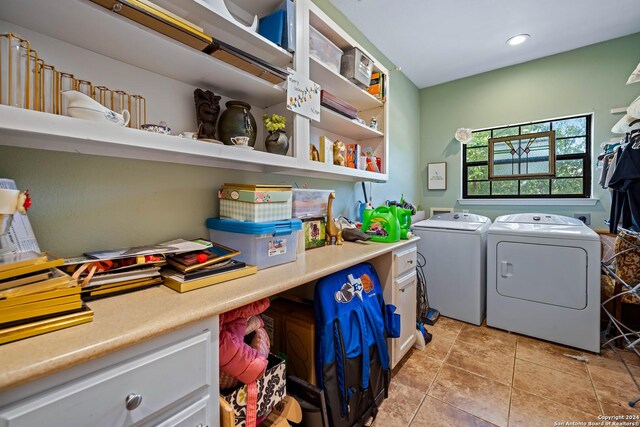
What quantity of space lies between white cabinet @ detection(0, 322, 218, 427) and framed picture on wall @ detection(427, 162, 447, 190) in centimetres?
337

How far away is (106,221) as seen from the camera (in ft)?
3.25

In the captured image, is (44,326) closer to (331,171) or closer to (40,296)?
(40,296)

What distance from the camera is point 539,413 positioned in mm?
1455

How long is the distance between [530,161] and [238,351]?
355 centimetres

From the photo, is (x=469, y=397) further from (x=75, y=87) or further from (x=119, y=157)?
(x=75, y=87)

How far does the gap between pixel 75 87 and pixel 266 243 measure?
856mm

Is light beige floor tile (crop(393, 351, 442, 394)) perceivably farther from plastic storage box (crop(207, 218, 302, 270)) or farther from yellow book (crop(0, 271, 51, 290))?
yellow book (crop(0, 271, 51, 290))

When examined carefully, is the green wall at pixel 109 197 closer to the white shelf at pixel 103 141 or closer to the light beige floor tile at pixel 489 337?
the white shelf at pixel 103 141

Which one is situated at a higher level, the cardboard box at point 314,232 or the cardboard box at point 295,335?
the cardboard box at point 314,232

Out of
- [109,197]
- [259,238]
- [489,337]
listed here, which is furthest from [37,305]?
[489,337]

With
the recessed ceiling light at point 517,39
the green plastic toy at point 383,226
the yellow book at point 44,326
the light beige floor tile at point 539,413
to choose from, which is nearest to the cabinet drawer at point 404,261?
the green plastic toy at point 383,226

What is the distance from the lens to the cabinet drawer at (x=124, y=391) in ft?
1.58

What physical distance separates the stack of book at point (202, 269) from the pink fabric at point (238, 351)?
0.45 ft

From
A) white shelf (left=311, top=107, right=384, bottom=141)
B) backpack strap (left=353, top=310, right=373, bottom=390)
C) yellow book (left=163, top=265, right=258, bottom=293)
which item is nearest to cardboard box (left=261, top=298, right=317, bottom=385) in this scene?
backpack strap (left=353, top=310, right=373, bottom=390)
